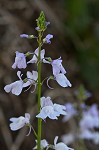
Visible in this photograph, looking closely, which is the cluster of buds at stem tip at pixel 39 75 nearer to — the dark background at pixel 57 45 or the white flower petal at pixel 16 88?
the white flower petal at pixel 16 88

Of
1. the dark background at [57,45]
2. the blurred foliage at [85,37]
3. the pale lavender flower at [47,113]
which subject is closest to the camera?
the pale lavender flower at [47,113]

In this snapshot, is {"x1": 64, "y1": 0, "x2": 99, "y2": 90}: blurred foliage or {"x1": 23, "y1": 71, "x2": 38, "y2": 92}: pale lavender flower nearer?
{"x1": 23, "y1": 71, "x2": 38, "y2": 92}: pale lavender flower

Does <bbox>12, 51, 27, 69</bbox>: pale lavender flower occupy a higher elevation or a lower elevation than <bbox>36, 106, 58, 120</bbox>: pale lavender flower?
higher

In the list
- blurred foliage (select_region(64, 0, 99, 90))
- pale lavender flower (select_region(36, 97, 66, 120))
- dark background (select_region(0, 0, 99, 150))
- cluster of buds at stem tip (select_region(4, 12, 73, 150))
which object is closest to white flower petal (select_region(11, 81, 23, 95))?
cluster of buds at stem tip (select_region(4, 12, 73, 150))

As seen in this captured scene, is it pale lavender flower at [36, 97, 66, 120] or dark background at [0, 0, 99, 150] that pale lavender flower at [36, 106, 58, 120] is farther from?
dark background at [0, 0, 99, 150]

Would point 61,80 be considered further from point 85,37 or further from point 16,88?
point 85,37

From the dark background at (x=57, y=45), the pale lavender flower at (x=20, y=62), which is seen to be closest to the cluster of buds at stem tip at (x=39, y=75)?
the pale lavender flower at (x=20, y=62)

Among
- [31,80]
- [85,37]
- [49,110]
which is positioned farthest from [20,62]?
[85,37]

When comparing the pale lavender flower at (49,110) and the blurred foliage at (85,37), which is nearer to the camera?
the pale lavender flower at (49,110)

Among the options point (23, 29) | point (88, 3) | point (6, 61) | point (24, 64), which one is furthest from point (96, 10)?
point (24, 64)
